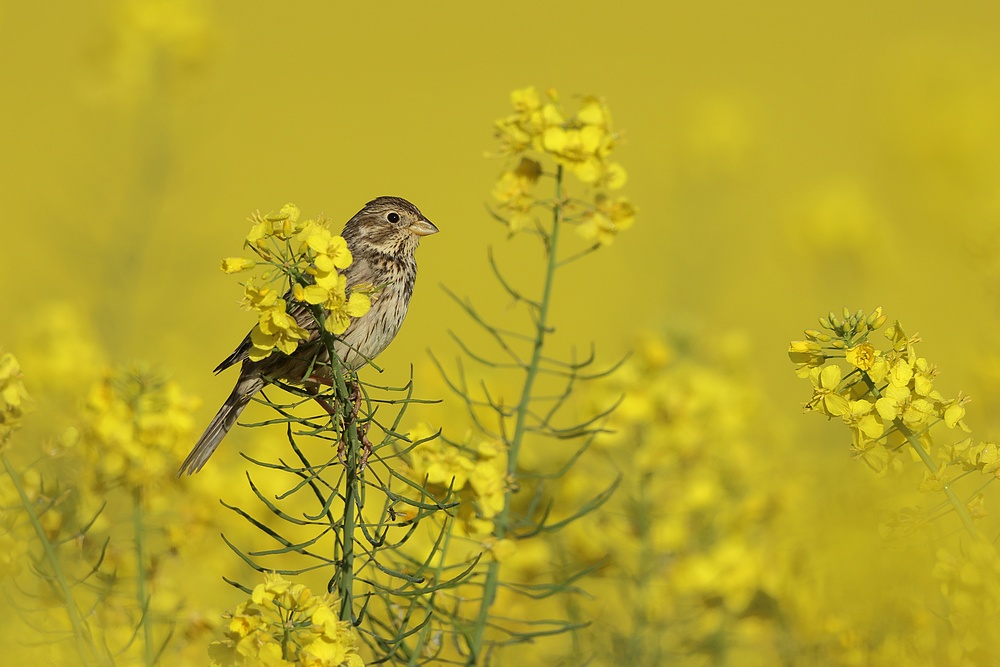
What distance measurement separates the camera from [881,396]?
8.36 ft

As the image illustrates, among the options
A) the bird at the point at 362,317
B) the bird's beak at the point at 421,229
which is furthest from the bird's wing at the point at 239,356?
the bird's beak at the point at 421,229

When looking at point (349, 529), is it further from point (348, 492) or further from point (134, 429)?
point (134, 429)

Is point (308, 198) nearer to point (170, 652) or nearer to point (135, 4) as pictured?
point (135, 4)

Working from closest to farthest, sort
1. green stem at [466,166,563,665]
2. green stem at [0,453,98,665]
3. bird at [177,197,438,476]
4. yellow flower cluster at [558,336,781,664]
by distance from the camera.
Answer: green stem at [0,453,98,665]
green stem at [466,166,563,665]
bird at [177,197,438,476]
yellow flower cluster at [558,336,781,664]

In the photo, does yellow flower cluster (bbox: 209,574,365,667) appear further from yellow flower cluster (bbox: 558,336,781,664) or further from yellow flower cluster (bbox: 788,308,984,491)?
yellow flower cluster (bbox: 558,336,781,664)

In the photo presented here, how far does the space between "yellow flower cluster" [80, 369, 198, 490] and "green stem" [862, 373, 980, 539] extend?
7.00 ft

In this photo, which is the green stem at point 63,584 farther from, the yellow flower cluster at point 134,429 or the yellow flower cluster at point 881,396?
the yellow flower cluster at point 881,396

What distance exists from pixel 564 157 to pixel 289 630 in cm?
169

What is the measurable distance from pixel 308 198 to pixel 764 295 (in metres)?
9.16

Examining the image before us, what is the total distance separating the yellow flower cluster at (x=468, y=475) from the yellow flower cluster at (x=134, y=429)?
0.84 m

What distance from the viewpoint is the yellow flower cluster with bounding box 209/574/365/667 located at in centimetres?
240

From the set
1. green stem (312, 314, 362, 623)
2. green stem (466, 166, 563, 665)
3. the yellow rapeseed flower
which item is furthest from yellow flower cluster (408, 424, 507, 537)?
the yellow rapeseed flower

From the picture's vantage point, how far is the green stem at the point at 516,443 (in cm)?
317

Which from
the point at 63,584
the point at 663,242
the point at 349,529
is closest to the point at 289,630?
the point at 349,529
